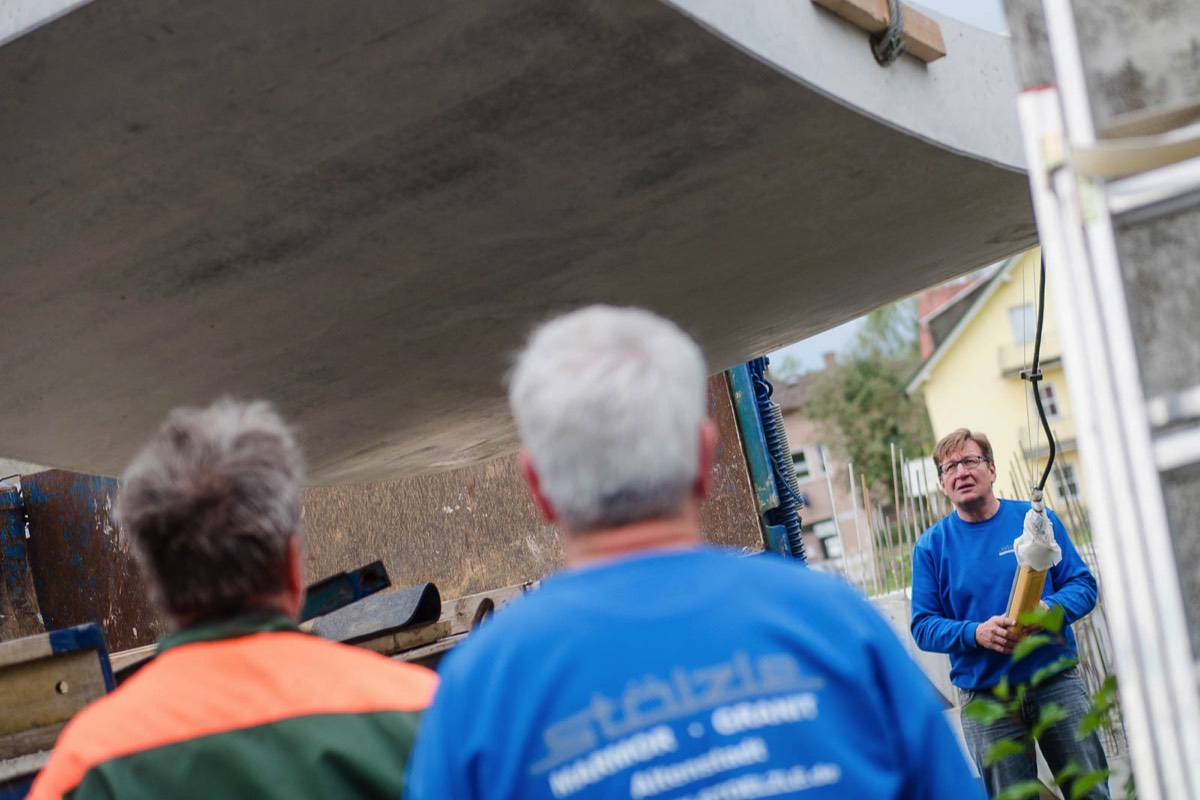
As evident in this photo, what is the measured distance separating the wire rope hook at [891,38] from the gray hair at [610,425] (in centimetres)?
256

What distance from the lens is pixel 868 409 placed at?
194ft

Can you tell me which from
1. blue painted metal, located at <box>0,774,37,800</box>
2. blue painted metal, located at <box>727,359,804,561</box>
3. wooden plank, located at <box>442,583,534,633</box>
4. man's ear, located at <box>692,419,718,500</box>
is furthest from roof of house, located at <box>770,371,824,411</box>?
man's ear, located at <box>692,419,718,500</box>

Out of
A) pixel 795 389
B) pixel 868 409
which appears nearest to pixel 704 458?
pixel 868 409

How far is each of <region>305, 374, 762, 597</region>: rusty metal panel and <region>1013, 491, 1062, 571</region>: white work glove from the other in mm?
4159

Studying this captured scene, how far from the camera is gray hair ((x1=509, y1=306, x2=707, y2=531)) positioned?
1492mm

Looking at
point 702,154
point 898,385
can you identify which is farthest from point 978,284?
point 702,154

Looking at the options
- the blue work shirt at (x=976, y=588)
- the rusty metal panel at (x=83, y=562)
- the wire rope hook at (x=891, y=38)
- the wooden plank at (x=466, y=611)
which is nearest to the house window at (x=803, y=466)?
the rusty metal panel at (x=83, y=562)

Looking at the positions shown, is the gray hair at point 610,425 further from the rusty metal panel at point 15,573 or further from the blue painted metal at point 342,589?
the rusty metal panel at point 15,573

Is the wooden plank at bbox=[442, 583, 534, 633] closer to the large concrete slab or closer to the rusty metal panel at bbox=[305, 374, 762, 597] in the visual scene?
the large concrete slab

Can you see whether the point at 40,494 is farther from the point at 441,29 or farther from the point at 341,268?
the point at 441,29

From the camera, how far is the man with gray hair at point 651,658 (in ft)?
4.64

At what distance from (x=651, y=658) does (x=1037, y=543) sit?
11.3ft

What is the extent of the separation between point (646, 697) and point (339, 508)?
28.1ft

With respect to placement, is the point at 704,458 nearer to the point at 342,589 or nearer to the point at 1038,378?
the point at 342,589
